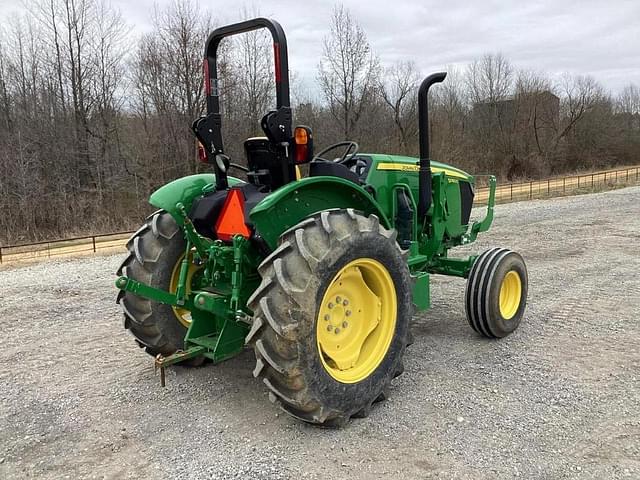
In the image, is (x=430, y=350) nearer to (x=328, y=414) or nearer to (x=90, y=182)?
(x=328, y=414)

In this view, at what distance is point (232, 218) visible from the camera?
365 cm

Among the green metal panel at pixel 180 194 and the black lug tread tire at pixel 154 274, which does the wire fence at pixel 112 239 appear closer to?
the black lug tread tire at pixel 154 274

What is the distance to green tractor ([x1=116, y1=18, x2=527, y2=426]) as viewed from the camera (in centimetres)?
304

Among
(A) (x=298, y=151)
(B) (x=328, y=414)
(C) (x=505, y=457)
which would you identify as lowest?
(C) (x=505, y=457)

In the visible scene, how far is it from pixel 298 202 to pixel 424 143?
1.65m

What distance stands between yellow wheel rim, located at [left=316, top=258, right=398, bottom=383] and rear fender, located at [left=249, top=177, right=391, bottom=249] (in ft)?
1.48

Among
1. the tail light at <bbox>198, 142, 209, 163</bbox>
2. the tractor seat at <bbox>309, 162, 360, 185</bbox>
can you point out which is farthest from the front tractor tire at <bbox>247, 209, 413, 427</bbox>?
the tail light at <bbox>198, 142, 209, 163</bbox>

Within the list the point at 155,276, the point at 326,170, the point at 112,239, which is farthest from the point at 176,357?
the point at 112,239

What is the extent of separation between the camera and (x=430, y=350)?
15.3 feet

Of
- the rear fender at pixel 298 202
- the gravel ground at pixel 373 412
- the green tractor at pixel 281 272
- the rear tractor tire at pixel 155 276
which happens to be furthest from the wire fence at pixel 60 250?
the rear fender at pixel 298 202

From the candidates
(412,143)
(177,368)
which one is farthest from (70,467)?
(412,143)

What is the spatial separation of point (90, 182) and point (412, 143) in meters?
17.4

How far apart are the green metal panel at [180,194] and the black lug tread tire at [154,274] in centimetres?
24

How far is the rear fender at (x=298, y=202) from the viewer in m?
3.22
